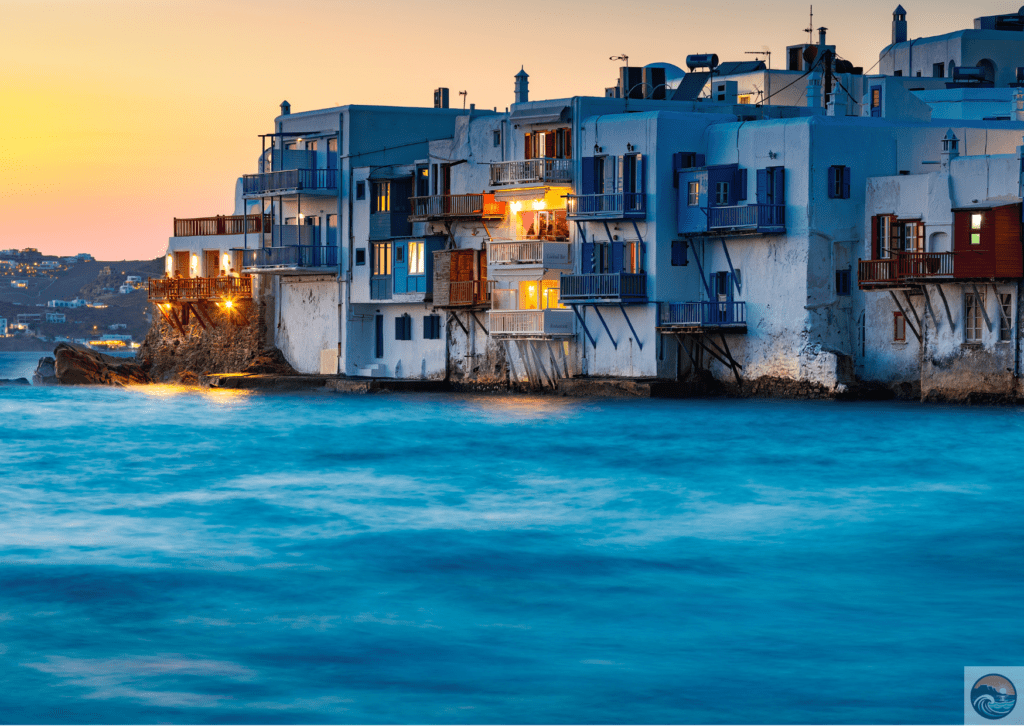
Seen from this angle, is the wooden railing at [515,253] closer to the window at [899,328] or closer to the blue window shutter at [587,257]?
the blue window shutter at [587,257]

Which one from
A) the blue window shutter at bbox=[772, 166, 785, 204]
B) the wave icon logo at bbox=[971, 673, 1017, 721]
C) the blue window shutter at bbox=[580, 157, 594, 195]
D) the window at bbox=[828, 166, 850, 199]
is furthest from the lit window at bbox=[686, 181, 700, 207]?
the wave icon logo at bbox=[971, 673, 1017, 721]

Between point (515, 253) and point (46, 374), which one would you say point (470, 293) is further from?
point (46, 374)

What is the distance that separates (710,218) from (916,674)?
36.3 m

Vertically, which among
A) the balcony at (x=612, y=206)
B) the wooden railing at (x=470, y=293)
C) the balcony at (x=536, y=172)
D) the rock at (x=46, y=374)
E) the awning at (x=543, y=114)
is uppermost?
the awning at (x=543, y=114)

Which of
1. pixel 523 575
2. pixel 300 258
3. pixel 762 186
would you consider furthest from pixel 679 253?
pixel 523 575

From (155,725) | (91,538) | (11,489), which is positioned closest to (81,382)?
(11,489)

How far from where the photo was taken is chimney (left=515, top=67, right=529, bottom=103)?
208 ft

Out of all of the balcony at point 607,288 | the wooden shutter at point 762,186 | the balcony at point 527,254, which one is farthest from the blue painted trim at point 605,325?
→ the wooden shutter at point 762,186

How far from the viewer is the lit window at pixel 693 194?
52.1 meters

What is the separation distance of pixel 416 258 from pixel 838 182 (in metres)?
18.3

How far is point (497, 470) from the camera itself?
37.0 meters

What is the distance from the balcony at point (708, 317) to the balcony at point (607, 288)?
1372 mm

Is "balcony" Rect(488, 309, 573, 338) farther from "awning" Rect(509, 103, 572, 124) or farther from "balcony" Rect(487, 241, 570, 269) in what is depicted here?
"awning" Rect(509, 103, 572, 124)

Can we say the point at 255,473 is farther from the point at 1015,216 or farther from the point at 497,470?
the point at 1015,216
